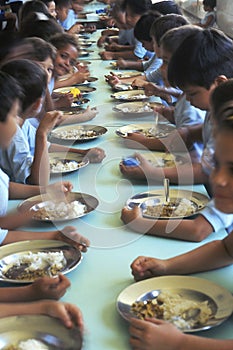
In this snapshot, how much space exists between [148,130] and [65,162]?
1.51ft

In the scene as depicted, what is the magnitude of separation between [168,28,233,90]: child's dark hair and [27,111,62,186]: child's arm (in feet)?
1.42

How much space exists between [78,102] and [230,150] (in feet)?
6.23

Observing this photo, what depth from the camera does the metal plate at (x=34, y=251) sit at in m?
1.15

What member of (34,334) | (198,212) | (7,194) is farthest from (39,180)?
(34,334)

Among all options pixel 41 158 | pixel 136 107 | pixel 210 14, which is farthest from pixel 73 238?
pixel 210 14

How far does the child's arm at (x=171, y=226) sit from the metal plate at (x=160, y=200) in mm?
40

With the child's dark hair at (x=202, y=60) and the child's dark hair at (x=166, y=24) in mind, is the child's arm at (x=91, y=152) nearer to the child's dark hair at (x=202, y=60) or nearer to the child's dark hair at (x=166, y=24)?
the child's dark hair at (x=202, y=60)

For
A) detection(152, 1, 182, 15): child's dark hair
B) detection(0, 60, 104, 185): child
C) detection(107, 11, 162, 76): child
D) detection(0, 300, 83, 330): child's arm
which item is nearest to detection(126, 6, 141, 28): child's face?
detection(152, 1, 182, 15): child's dark hair

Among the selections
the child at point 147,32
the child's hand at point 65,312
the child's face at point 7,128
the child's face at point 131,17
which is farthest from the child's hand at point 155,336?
the child's face at point 131,17

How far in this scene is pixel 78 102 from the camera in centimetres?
276

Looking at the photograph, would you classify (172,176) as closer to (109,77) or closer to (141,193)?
(141,193)

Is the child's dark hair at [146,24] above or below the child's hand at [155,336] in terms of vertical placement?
below

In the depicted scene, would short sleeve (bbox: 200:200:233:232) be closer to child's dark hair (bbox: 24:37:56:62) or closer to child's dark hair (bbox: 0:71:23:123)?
child's dark hair (bbox: 0:71:23:123)

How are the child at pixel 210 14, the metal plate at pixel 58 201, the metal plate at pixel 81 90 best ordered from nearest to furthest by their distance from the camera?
1. the metal plate at pixel 58 201
2. the metal plate at pixel 81 90
3. the child at pixel 210 14
